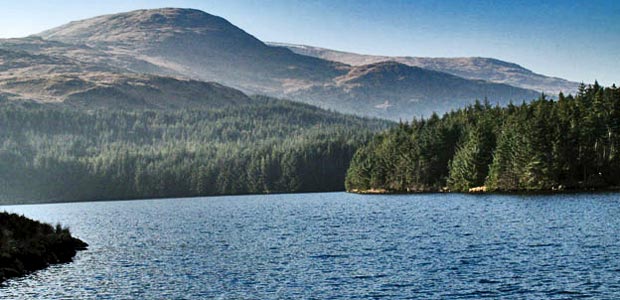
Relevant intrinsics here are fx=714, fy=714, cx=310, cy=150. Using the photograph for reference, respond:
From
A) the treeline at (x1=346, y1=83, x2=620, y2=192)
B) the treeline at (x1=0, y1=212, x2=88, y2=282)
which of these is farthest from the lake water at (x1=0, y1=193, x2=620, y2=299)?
the treeline at (x1=346, y1=83, x2=620, y2=192)

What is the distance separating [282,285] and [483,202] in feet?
252

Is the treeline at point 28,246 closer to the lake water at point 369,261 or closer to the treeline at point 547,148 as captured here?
the lake water at point 369,261

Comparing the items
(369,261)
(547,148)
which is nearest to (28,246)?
(369,261)

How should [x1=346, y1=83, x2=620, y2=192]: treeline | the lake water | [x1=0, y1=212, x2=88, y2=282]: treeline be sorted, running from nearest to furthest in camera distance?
the lake water < [x1=0, y1=212, x2=88, y2=282]: treeline < [x1=346, y1=83, x2=620, y2=192]: treeline

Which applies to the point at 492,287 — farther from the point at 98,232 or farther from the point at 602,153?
the point at 602,153

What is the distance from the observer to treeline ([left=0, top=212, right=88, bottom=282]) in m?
59.4

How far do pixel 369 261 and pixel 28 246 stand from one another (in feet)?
102

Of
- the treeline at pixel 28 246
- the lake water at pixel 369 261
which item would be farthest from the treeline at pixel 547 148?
the treeline at pixel 28 246

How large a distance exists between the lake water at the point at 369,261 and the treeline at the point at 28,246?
169 centimetres

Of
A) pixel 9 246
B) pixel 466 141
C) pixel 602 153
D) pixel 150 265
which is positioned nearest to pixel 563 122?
pixel 602 153

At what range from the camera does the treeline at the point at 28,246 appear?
59.4 metres

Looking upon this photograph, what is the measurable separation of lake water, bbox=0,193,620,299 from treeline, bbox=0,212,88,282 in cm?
169

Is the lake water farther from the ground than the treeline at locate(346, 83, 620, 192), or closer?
closer

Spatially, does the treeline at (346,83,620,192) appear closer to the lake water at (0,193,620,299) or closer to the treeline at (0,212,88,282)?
the lake water at (0,193,620,299)
